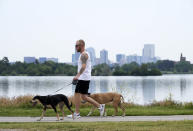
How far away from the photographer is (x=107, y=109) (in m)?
13.9

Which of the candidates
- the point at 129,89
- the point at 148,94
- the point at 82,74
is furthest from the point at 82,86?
the point at 129,89

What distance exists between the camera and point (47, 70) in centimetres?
12362

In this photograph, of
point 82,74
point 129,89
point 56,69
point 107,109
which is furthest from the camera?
point 56,69

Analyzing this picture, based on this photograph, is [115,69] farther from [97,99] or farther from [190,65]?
[97,99]

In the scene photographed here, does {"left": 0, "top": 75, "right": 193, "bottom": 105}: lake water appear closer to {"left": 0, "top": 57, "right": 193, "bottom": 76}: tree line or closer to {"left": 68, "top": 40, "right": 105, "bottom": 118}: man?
{"left": 68, "top": 40, "right": 105, "bottom": 118}: man

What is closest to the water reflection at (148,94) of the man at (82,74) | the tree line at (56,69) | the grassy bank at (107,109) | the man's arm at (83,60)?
the grassy bank at (107,109)

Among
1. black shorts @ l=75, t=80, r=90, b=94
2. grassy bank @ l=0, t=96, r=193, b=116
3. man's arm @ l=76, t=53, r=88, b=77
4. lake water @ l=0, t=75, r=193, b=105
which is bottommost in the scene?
lake water @ l=0, t=75, r=193, b=105

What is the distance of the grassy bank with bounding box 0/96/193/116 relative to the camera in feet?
40.9

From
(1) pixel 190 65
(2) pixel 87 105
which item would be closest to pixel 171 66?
(1) pixel 190 65

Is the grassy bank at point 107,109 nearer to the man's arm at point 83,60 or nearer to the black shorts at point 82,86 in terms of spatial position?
the black shorts at point 82,86

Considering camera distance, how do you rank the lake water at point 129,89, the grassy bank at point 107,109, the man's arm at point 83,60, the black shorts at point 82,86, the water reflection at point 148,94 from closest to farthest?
1. the man's arm at point 83,60
2. the black shorts at point 82,86
3. the grassy bank at point 107,109
4. the water reflection at point 148,94
5. the lake water at point 129,89

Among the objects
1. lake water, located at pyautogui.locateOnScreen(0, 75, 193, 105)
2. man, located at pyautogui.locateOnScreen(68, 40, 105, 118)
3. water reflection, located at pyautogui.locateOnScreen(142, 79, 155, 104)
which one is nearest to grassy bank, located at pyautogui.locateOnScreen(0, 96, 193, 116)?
man, located at pyautogui.locateOnScreen(68, 40, 105, 118)

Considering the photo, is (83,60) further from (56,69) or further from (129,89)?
(56,69)

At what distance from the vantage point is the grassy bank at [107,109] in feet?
40.9
